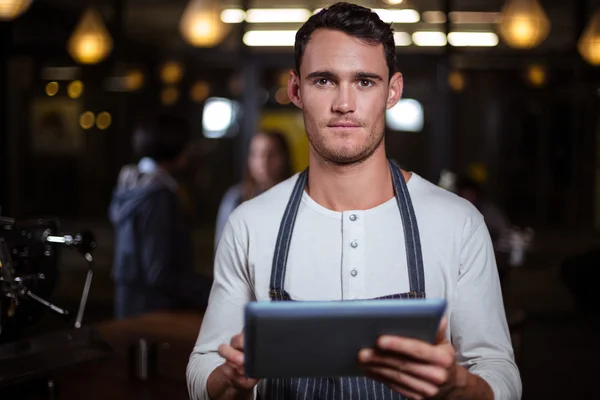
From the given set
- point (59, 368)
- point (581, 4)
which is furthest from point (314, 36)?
point (581, 4)

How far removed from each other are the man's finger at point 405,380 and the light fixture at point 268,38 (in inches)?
228

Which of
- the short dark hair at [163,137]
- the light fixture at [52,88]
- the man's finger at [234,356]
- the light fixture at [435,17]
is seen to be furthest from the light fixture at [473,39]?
the man's finger at [234,356]

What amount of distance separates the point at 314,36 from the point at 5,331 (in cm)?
124

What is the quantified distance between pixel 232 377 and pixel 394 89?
72cm

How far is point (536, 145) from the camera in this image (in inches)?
452

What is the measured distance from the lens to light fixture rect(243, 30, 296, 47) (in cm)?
686

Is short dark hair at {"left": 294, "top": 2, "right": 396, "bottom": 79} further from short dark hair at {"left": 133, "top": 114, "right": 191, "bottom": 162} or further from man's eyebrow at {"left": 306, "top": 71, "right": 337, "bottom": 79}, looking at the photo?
short dark hair at {"left": 133, "top": 114, "right": 191, "bottom": 162}

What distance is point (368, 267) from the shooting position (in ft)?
5.39

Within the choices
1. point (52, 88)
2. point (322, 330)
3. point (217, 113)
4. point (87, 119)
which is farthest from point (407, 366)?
point (87, 119)

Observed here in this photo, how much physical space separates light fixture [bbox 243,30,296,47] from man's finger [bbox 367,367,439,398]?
19.0ft

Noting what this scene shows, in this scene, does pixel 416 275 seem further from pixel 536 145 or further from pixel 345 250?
pixel 536 145

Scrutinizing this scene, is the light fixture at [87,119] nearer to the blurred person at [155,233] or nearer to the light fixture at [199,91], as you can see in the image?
the light fixture at [199,91]

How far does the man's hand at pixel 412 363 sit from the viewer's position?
1.23 m

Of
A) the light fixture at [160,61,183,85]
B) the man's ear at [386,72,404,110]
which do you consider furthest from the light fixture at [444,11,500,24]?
the man's ear at [386,72,404,110]
